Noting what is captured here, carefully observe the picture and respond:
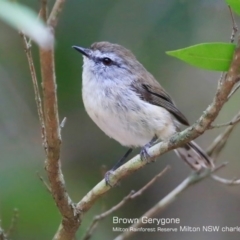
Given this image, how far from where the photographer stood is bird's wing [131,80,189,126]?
232cm

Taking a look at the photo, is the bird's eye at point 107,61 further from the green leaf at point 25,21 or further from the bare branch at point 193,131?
the green leaf at point 25,21

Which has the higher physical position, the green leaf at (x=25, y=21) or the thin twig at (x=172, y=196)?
the green leaf at (x=25, y=21)

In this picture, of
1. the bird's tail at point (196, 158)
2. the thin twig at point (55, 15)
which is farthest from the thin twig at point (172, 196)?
the thin twig at point (55, 15)

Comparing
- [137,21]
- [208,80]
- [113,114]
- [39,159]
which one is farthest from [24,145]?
[208,80]

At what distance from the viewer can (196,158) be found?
251cm

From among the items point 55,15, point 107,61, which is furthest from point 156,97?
point 55,15

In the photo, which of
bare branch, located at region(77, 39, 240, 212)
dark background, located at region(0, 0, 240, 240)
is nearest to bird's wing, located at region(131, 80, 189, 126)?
dark background, located at region(0, 0, 240, 240)

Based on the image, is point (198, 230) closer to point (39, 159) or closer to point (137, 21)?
point (39, 159)

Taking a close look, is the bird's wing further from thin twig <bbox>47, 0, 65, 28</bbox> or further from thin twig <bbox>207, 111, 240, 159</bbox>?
thin twig <bbox>47, 0, 65, 28</bbox>

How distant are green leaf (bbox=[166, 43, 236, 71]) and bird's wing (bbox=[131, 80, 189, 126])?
1078 millimetres

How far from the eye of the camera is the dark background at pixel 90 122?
248cm

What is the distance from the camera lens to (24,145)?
2.67 metres

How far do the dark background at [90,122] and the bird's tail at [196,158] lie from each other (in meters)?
0.27

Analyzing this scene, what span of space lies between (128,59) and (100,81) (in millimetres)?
278
